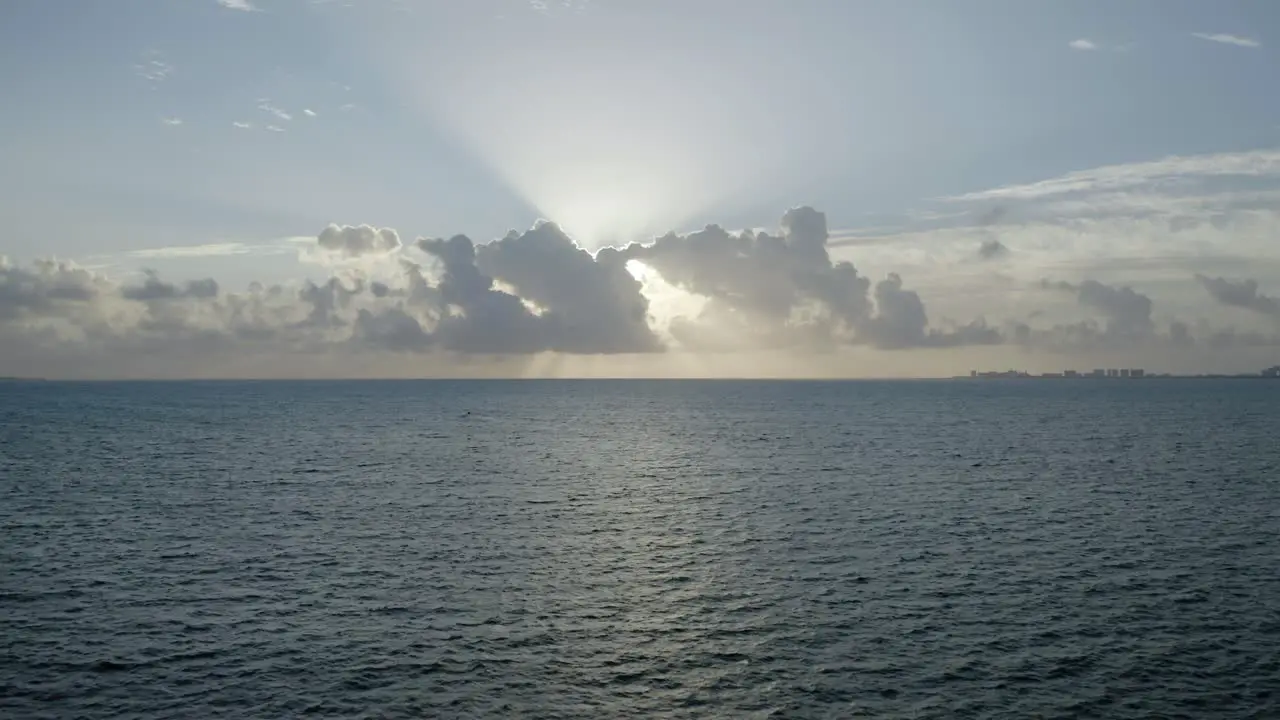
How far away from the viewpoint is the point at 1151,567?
203 ft

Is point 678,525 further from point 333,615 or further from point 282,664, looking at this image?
point 282,664

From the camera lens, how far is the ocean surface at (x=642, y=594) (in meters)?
40.8

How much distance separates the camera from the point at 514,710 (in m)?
39.0

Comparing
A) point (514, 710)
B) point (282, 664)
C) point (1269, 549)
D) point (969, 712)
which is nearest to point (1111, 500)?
point (1269, 549)

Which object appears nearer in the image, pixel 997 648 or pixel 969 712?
pixel 969 712

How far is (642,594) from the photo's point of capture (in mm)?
57594

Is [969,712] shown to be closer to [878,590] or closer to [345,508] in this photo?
[878,590]

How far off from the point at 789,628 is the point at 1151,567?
97.1ft

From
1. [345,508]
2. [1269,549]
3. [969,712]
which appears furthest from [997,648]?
[345,508]

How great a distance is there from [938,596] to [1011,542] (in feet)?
62.2

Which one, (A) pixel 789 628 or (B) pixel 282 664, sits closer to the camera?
(B) pixel 282 664

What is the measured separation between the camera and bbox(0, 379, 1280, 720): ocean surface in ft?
134

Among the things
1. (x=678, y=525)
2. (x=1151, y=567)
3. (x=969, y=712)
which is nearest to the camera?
(x=969, y=712)

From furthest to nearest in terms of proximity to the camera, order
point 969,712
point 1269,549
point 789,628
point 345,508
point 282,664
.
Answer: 1. point 345,508
2. point 1269,549
3. point 789,628
4. point 282,664
5. point 969,712
